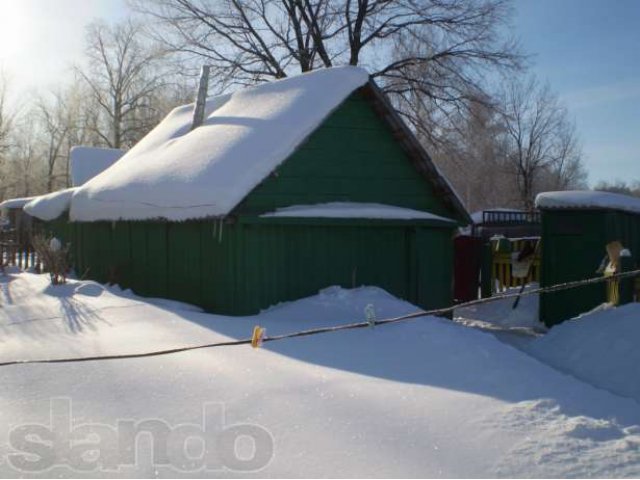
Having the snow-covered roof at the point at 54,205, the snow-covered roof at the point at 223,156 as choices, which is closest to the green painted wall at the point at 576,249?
the snow-covered roof at the point at 223,156

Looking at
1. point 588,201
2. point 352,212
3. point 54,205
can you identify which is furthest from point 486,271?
point 54,205

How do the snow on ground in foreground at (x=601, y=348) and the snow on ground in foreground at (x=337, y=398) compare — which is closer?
the snow on ground in foreground at (x=337, y=398)

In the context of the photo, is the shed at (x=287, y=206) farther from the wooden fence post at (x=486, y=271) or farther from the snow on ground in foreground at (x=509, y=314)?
the wooden fence post at (x=486, y=271)

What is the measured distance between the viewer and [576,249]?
1098 cm

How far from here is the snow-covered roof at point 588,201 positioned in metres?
10.6

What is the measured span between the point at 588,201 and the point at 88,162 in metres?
20.7

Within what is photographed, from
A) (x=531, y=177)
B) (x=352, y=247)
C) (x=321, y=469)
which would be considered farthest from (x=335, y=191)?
(x=531, y=177)

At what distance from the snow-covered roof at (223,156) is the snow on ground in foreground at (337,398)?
2092 millimetres

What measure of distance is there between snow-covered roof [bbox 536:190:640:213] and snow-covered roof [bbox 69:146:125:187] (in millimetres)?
18745

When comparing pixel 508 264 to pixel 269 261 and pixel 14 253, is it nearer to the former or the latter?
pixel 269 261

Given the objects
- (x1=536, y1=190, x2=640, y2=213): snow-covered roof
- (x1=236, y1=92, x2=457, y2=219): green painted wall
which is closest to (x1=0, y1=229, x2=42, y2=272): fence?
(x1=236, y1=92, x2=457, y2=219): green painted wall

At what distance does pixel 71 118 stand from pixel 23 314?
157 ft

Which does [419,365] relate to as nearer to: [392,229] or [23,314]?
[392,229]

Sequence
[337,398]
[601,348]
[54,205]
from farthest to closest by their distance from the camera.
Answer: [54,205], [601,348], [337,398]
